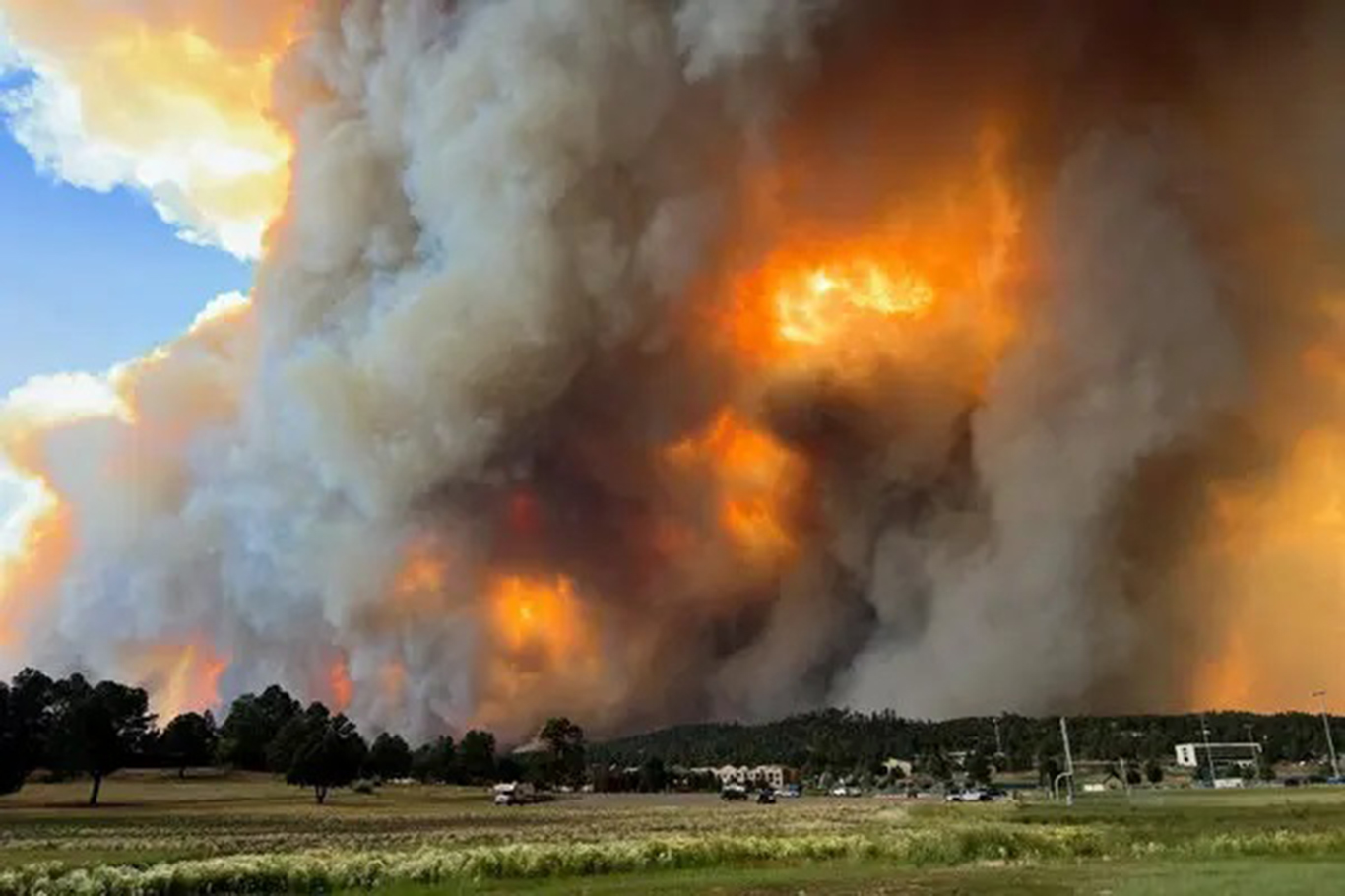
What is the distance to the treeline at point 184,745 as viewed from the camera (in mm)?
126062

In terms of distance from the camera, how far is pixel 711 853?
157ft

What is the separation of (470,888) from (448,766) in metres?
166

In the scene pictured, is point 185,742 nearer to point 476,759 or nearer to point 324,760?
point 476,759

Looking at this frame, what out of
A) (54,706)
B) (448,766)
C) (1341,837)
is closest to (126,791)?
(54,706)

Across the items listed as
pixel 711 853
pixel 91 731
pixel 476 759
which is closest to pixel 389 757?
pixel 476 759

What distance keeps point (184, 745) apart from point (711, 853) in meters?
165

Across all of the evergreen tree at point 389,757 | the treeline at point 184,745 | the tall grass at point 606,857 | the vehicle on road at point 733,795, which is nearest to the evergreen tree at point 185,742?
the treeline at point 184,745

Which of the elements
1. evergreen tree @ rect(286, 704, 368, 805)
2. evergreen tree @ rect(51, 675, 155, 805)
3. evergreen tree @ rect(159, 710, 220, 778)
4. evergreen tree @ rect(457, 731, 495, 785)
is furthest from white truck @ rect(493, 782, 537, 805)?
evergreen tree @ rect(159, 710, 220, 778)

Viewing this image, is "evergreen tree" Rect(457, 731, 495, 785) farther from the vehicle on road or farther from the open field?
the open field

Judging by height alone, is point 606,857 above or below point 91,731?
below

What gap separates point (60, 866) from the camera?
1690 inches

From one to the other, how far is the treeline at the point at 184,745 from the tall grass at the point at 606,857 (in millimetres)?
83425

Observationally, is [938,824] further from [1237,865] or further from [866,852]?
[1237,865]

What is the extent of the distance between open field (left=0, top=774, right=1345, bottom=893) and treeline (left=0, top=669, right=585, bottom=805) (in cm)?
4351
